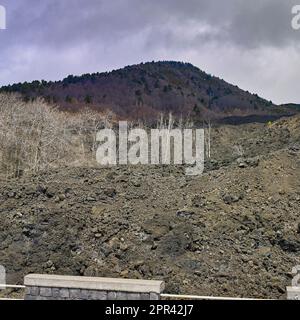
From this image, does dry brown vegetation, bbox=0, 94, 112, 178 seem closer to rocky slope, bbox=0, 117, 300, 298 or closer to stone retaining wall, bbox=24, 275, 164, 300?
rocky slope, bbox=0, 117, 300, 298

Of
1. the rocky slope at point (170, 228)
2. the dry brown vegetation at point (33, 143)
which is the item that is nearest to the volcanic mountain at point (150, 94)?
the dry brown vegetation at point (33, 143)

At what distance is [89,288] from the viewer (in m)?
7.16

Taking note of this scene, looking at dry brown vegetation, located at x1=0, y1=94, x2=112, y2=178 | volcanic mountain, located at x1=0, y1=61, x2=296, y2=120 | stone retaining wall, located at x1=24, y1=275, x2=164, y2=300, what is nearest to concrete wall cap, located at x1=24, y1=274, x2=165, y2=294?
stone retaining wall, located at x1=24, y1=275, x2=164, y2=300

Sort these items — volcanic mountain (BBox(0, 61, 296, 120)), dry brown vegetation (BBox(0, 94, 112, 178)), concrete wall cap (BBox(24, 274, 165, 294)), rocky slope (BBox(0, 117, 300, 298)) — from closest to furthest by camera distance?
concrete wall cap (BBox(24, 274, 165, 294)), rocky slope (BBox(0, 117, 300, 298)), dry brown vegetation (BBox(0, 94, 112, 178)), volcanic mountain (BBox(0, 61, 296, 120))

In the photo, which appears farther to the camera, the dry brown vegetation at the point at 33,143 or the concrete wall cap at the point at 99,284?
the dry brown vegetation at the point at 33,143

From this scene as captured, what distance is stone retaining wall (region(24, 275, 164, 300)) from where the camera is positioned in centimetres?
694

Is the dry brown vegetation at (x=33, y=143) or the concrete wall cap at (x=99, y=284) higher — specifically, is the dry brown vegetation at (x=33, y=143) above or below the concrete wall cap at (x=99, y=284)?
above

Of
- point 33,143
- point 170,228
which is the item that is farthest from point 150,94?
point 170,228

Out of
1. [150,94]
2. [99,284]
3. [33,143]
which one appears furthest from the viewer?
[150,94]

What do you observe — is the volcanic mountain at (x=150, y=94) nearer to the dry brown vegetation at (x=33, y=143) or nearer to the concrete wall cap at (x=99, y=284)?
the dry brown vegetation at (x=33, y=143)

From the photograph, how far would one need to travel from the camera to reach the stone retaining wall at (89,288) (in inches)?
273

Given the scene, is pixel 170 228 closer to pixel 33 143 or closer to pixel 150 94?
pixel 33 143

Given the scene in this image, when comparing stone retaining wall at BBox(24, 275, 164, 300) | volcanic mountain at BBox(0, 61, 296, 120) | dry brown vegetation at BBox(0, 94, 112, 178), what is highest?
volcanic mountain at BBox(0, 61, 296, 120)

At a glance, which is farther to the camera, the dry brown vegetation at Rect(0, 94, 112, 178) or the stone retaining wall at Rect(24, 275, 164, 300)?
the dry brown vegetation at Rect(0, 94, 112, 178)
